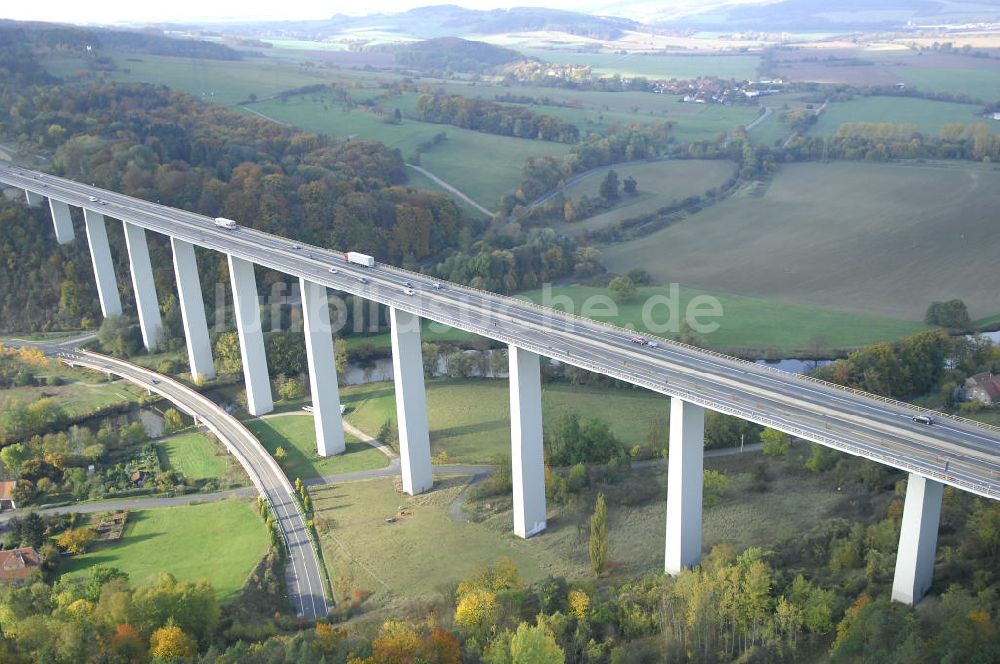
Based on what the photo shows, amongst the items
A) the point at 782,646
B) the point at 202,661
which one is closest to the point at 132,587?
the point at 202,661

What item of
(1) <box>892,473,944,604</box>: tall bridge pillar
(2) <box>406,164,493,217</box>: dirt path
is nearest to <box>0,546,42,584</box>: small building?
(1) <box>892,473,944,604</box>: tall bridge pillar

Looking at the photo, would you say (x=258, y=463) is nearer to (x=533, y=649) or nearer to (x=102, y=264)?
(x=533, y=649)

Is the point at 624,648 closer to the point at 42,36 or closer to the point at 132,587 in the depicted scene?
the point at 132,587

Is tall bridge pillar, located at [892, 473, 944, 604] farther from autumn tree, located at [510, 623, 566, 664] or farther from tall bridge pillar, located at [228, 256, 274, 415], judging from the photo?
tall bridge pillar, located at [228, 256, 274, 415]

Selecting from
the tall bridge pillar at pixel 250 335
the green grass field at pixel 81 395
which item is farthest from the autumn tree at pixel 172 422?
the green grass field at pixel 81 395

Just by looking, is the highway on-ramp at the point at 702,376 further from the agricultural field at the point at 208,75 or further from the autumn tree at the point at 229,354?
the agricultural field at the point at 208,75

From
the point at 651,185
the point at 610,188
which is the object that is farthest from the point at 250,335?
the point at 651,185
